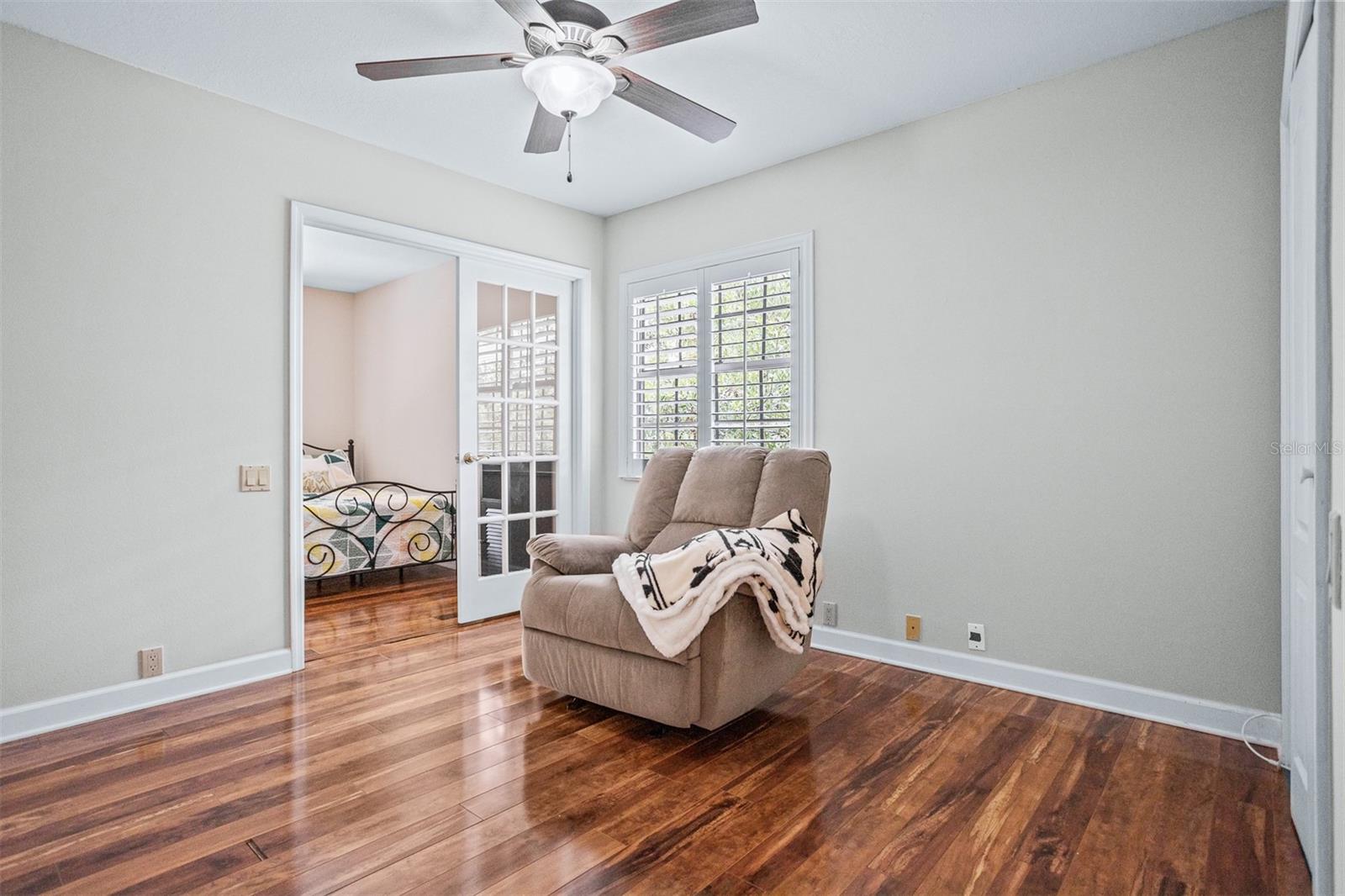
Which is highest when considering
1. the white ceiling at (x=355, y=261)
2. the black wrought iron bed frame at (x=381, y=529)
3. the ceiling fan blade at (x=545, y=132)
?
the white ceiling at (x=355, y=261)

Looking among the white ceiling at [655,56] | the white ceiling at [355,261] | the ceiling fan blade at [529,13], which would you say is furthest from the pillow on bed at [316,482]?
the ceiling fan blade at [529,13]

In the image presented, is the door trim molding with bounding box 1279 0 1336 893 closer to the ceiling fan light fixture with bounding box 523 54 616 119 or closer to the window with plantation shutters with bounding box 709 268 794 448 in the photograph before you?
the ceiling fan light fixture with bounding box 523 54 616 119

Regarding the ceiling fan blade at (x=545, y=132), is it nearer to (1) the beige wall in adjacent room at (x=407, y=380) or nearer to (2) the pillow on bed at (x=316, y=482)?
(1) the beige wall in adjacent room at (x=407, y=380)

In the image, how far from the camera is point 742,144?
3.54 m

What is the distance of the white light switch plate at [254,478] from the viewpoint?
3111 mm

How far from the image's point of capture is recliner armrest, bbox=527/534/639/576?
2936mm

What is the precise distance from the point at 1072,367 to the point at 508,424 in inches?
120

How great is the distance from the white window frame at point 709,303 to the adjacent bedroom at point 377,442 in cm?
112

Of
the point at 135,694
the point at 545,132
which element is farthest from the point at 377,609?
the point at 545,132

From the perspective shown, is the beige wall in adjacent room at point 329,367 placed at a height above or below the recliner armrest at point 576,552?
above

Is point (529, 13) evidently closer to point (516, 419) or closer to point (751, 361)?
point (751, 361)

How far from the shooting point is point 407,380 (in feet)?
21.1

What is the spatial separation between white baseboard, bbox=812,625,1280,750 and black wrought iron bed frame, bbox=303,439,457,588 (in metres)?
2.86

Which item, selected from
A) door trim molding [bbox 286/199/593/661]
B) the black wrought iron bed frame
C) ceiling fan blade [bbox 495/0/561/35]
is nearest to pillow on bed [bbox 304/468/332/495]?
the black wrought iron bed frame
